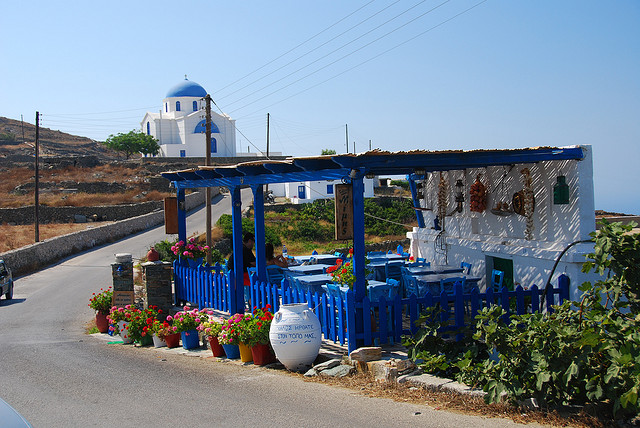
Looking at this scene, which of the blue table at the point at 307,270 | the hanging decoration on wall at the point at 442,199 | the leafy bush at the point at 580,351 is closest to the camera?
the leafy bush at the point at 580,351

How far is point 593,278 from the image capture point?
8.43m

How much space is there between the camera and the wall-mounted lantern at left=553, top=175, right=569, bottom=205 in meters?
8.75

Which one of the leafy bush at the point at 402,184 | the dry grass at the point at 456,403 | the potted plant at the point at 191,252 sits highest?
the leafy bush at the point at 402,184

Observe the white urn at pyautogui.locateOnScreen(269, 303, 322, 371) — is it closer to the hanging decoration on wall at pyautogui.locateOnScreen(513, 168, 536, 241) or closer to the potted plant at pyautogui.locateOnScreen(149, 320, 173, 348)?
the potted plant at pyautogui.locateOnScreen(149, 320, 173, 348)

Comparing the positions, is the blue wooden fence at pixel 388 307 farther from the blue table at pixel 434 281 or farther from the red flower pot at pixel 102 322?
the red flower pot at pixel 102 322

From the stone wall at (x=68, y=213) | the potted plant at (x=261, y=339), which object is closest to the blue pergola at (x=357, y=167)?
the potted plant at (x=261, y=339)

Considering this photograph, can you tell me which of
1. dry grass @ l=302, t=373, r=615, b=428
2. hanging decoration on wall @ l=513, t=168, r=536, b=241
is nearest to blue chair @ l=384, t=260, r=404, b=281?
hanging decoration on wall @ l=513, t=168, r=536, b=241

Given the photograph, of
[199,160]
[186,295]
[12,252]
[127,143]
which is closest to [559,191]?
[186,295]

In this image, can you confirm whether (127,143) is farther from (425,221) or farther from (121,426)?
(121,426)

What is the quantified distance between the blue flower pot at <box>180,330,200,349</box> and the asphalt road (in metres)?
0.41

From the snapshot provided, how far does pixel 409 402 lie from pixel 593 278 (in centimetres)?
382

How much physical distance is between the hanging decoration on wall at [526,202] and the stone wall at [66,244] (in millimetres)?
19986

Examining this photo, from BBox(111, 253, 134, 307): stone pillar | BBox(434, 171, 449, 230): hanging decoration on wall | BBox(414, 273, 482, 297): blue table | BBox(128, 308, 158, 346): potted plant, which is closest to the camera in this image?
BBox(414, 273, 482, 297): blue table

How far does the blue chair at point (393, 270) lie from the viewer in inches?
441
